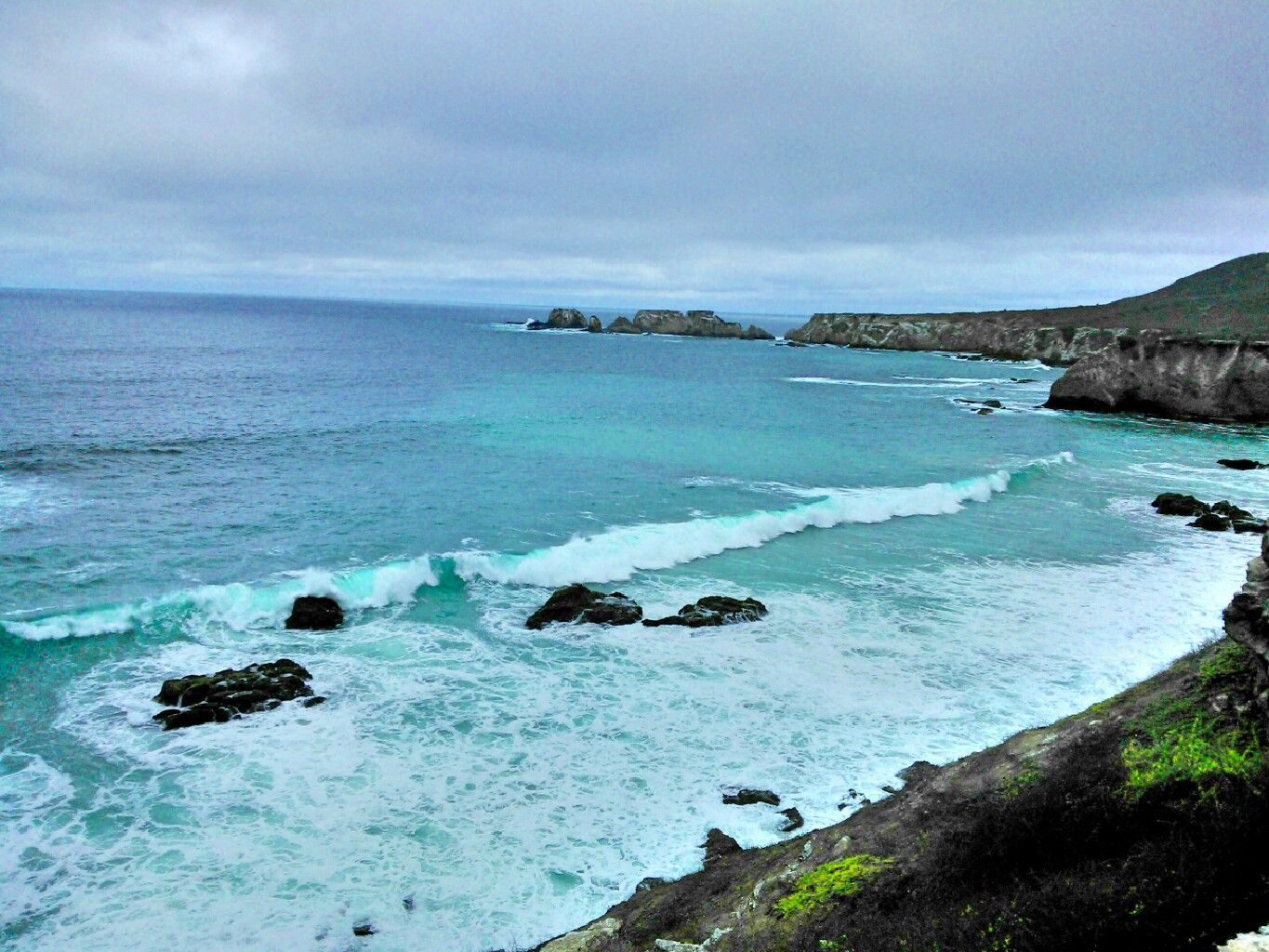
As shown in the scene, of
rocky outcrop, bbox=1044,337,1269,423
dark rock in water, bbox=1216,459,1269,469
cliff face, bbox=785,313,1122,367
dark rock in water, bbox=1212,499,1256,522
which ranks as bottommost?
dark rock in water, bbox=1212,499,1256,522

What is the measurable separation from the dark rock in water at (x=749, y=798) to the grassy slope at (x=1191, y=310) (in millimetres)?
96556

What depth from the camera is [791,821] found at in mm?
10109

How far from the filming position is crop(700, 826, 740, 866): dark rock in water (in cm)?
949

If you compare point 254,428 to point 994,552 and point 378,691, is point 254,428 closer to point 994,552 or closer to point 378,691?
point 378,691

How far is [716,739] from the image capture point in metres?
12.6

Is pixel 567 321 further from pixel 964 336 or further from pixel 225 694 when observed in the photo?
pixel 225 694

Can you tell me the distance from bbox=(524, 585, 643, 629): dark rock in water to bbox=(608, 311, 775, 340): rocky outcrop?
545 ft

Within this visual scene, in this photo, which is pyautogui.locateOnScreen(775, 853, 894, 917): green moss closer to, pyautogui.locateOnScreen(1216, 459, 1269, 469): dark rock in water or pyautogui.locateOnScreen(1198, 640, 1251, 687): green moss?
pyautogui.locateOnScreen(1198, 640, 1251, 687): green moss

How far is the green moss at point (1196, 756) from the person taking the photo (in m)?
6.12

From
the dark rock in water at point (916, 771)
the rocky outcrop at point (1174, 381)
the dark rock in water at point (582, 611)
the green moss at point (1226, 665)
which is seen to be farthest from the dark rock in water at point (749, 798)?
the rocky outcrop at point (1174, 381)

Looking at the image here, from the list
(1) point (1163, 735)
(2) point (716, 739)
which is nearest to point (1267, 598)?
(1) point (1163, 735)

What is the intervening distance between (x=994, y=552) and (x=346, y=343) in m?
106

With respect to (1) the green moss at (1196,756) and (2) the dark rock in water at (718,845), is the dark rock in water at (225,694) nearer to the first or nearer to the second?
(2) the dark rock in water at (718,845)

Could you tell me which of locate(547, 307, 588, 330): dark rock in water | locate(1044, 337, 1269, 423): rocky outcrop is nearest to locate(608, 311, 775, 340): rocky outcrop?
locate(547, 307, 588, 330): dark rock in water
